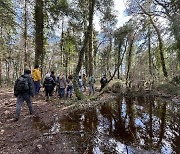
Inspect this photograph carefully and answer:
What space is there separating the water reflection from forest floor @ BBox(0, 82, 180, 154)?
1.57 feet

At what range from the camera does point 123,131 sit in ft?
27.4

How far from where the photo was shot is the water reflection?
661 centimetres

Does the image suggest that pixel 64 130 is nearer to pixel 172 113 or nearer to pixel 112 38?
pixel 172 113

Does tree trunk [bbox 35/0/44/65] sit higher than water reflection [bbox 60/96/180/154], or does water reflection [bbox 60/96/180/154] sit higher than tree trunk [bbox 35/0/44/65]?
tree trunk [bbox 35/0/44/65]

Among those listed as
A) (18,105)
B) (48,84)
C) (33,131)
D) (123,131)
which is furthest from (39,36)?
(123,131)

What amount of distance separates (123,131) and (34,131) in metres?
3.09

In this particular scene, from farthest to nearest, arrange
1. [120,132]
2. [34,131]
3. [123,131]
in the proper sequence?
[123,131]
[120,132]
[34,131]

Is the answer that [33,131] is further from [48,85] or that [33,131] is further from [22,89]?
[48,85]

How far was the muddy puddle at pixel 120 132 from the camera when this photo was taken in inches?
260

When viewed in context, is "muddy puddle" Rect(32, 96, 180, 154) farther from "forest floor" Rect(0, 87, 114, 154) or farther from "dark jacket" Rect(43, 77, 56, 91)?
"dark jacket" Rect(43, 77, 56, 91)

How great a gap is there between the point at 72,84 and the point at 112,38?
20.0 metres

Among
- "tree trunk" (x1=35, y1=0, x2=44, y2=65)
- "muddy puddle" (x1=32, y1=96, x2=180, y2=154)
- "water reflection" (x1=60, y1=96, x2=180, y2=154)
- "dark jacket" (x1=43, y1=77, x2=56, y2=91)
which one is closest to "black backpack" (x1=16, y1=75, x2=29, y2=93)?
"muddy puddle" (x1=32, y1=96, x2=180, y2=154)

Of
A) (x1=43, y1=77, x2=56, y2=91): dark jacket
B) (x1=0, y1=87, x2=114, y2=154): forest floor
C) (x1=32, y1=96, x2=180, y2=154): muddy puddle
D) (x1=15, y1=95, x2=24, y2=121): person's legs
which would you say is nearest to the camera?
(x1=0, y1=87, x2=114, y2=154): forest floor

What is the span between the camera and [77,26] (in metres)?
16.1
